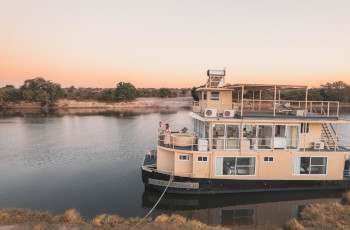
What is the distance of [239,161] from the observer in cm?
1642

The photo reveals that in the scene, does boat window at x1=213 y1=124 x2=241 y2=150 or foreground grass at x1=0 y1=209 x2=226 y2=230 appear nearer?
foreground grass at x1=0 y1=209 x2=226 y2=230

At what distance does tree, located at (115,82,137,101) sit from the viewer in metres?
96.9

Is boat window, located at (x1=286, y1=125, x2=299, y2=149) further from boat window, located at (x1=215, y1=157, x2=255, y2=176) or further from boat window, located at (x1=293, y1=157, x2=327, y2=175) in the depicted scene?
boat window, located at (x1=215, y1=157, x2=255, y2=176)

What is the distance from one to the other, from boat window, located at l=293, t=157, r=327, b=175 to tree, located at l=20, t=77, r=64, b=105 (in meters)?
91.9

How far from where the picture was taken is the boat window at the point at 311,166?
1616 cm

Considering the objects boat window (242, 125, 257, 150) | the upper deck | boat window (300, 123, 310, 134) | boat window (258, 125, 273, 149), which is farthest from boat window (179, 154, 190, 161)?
boat window (300, 123, 310, 134)

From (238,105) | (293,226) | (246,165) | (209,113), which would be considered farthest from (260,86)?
(293,226)

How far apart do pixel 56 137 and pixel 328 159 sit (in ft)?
122

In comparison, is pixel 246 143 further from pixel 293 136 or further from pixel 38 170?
pixel 38 170

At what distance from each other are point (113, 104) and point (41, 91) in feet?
90.4

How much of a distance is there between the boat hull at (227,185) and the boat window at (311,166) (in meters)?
0.70

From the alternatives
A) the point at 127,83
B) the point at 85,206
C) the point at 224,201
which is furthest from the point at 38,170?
the point at 127,83

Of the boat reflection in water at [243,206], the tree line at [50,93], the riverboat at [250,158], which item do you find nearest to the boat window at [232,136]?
the riverboat at [250,158]

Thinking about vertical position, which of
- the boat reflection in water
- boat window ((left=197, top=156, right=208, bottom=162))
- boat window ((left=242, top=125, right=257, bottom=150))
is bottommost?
the boat reflection in water
